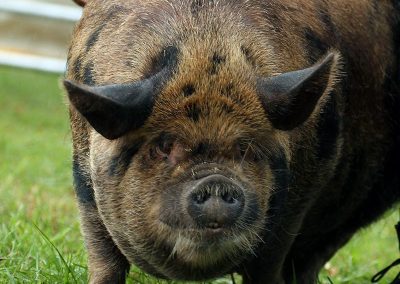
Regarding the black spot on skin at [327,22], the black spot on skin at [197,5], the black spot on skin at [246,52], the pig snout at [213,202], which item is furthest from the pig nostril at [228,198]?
the black spot on skin at [327,22]

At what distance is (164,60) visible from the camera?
514 centimetres

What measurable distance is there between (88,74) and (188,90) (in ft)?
2.44

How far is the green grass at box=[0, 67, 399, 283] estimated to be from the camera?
21.3ft

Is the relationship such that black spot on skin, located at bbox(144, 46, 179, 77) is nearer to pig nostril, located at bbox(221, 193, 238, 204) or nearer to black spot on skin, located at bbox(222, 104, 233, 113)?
black spot on skin, located at bbox(222, 104, 233, 113)

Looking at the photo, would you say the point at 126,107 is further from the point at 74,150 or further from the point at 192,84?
the point at 74,150

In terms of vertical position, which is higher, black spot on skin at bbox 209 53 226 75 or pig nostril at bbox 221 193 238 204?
black spot on skin at bbox 209 53 226 75

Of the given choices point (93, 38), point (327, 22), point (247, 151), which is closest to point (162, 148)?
point (247, 151)

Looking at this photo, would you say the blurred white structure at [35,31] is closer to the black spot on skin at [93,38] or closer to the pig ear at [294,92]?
the black spot on skin at [93,38]

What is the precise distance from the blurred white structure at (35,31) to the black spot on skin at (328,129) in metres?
10.2

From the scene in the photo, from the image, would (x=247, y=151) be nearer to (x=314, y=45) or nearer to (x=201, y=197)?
(x=201, y=197)

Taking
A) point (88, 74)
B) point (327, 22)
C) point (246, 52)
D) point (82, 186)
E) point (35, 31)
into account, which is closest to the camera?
point (246, 52)

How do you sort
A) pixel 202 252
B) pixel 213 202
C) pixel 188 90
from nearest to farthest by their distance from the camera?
1. pixel 213 202
2. pixel 202 252
3. pixel 188 90

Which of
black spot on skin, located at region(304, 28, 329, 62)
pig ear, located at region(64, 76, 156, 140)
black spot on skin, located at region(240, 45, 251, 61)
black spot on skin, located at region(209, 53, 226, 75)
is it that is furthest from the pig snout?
black spot on skin, located at region(304, 28, 329, 62)

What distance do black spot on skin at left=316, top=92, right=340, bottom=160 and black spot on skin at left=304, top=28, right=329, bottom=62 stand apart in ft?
0.79
